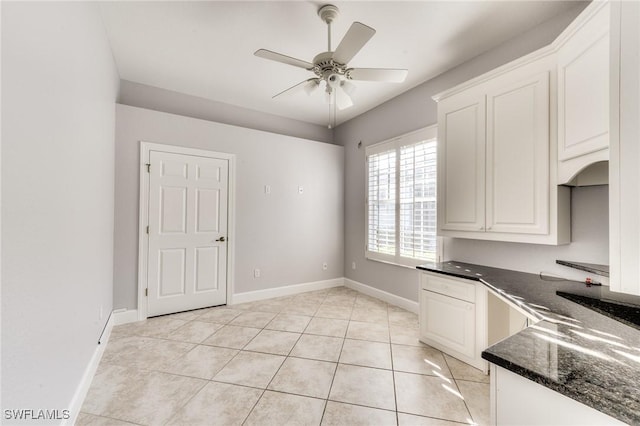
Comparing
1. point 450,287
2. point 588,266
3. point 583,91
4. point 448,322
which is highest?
point 583,91

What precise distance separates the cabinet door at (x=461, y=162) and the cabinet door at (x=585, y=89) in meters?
0.60

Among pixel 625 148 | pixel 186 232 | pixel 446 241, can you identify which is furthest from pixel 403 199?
pixel 186 232

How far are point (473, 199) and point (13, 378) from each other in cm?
310

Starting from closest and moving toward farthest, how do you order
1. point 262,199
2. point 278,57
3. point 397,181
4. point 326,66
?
point 278,57
point 326,66
point 397,181
point 262,199

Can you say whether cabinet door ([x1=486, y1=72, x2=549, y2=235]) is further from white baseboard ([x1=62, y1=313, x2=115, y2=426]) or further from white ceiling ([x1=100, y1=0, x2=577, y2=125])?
white baseboard ([x1=62, y1=313, x2=115, y2=426])

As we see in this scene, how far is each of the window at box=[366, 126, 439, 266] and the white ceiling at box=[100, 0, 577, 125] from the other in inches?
33.5

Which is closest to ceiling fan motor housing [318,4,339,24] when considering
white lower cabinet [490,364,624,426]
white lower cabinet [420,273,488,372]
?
white lower cabinet [420,273,488,372]

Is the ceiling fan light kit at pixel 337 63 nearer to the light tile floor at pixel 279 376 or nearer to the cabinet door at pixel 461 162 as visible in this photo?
the cabinet door at pixel 461 162

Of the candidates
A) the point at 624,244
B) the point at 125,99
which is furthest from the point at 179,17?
the point at 624,244

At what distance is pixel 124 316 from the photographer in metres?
3.15

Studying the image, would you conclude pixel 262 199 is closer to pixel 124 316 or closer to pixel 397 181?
pixel 397 181

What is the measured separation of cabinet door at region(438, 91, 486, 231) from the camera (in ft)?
8.03

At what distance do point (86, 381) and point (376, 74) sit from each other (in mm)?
3284

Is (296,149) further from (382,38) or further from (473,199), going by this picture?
(473,199)
